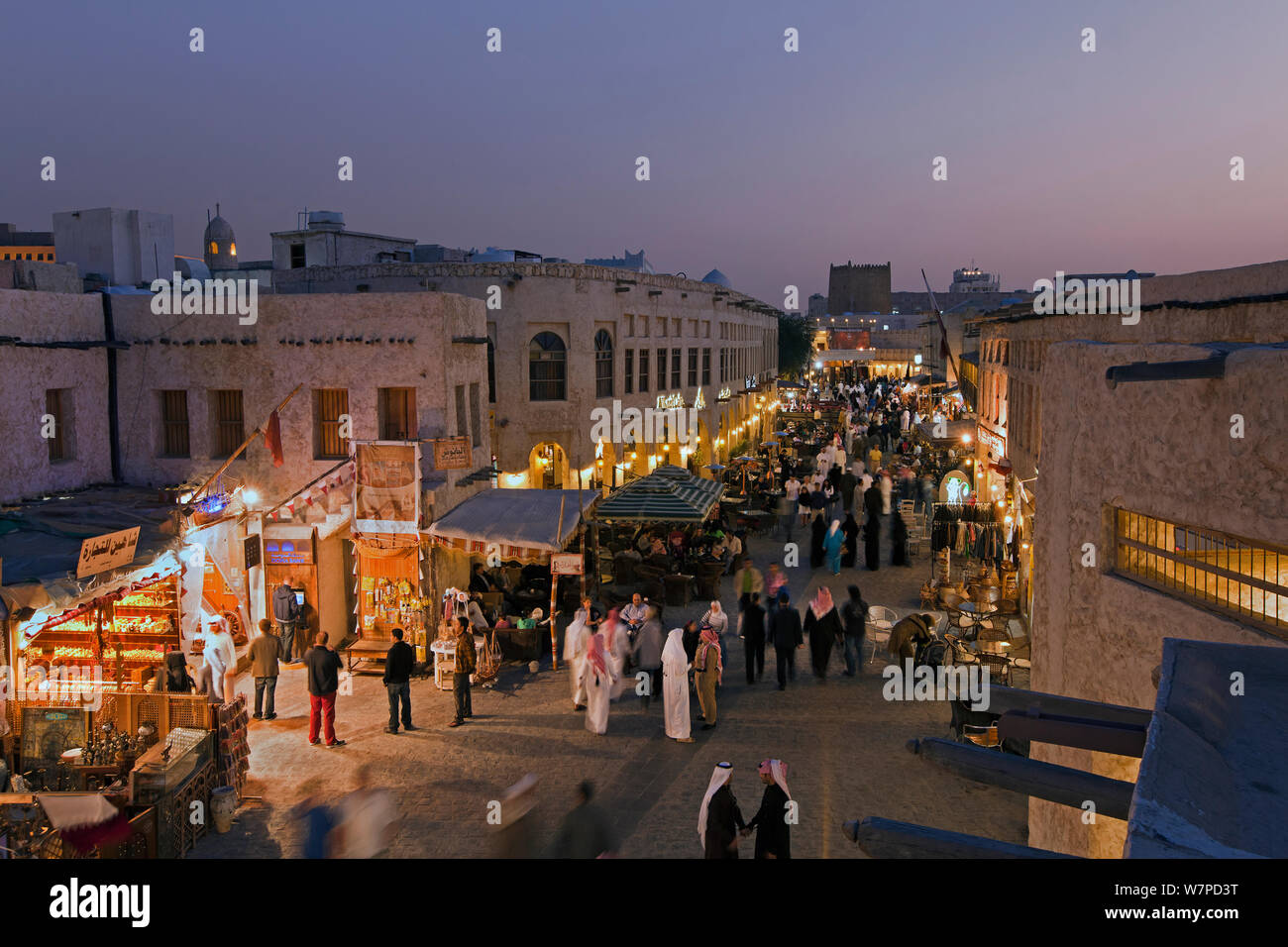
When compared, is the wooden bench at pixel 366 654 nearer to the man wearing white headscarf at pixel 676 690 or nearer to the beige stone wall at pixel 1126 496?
the man wearing white headscarf at pixel 676 690

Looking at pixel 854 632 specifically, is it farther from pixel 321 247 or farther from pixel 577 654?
pixel 321 247

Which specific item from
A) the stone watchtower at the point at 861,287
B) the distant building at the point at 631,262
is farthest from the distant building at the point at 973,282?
the distant building at the point at 631,262

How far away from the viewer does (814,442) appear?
116 feet

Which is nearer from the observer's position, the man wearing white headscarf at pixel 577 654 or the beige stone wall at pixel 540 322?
the man wearing white headscarf at pixel 577 654

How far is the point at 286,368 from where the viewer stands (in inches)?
572

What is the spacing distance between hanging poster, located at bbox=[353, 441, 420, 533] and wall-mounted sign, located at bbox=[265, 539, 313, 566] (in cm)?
90

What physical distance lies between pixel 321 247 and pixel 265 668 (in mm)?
21767

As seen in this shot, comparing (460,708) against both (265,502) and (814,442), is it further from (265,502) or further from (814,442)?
(814,442)

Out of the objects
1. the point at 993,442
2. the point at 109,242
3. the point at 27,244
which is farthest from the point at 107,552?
the point at 27,244

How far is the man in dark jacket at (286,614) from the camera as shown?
44.8ft

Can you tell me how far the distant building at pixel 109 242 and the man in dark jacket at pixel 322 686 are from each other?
53.3 ft

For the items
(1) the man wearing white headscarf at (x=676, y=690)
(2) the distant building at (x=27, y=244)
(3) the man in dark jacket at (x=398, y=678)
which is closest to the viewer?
(1) the man wearing white headscarf at (x=676, y=690)
